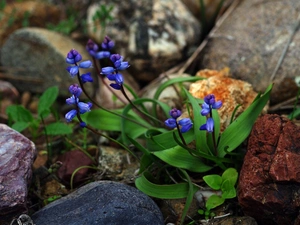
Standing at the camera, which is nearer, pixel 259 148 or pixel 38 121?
pixel 259 148

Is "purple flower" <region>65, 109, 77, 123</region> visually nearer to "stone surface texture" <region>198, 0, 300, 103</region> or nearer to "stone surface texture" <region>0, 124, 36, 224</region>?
"stone surface texture" <region>0, 124, 36, 224</region>

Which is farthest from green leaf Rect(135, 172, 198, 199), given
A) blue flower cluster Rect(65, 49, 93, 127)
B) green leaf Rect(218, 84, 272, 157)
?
blue flower cluster Rect(65, 49, 93, 127)

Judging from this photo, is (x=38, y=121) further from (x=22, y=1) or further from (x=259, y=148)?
(x=22, y=1)

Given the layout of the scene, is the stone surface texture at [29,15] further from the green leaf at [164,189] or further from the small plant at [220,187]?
the small plant at [220,187]

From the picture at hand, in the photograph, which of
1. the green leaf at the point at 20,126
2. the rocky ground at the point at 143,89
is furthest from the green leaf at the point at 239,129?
the green leaf at the point at 20,126

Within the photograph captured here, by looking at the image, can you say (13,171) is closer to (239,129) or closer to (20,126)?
(20,126)

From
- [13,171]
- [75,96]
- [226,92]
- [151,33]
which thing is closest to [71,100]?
[75,96]

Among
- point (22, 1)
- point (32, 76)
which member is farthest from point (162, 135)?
point (22, 1)
